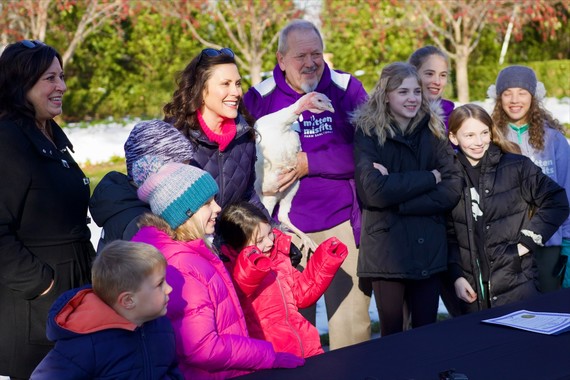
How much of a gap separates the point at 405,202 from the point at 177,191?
1.49 m

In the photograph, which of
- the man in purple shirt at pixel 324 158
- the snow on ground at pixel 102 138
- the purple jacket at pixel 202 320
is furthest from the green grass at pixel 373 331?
the snow on ground at pixel 102 138

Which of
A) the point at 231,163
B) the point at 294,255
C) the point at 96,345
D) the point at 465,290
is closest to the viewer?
the point at 96,345

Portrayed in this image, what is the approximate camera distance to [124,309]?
8.75 feet

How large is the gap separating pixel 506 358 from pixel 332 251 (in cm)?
99

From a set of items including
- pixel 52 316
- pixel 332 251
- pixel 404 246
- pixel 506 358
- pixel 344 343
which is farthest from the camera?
pixel 344 343

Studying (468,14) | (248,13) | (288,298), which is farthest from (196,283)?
(468,14)

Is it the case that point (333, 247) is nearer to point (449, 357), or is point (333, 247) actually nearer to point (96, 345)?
point (449, 357)

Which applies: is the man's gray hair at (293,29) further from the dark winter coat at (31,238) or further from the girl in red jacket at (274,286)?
the dark winter coat at (31,238)

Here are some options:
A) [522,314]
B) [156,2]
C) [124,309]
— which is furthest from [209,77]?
[156,2]

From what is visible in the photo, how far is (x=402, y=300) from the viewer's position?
14.1ft

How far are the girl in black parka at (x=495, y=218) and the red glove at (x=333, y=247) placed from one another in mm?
935

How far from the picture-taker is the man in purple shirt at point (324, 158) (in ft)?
14.5

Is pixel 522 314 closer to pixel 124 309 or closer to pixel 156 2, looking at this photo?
pixel 124 309

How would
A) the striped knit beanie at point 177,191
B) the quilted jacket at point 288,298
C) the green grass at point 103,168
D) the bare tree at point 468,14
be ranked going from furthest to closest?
the bare tree at point 468,14, the green grass at point 103,168, the quilted jacket at point 288,298, the striped knit beanie at point 177,191
